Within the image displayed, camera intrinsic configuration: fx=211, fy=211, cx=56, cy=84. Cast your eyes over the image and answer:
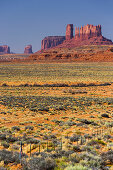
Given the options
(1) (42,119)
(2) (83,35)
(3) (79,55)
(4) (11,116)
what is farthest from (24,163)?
(2) (83,35)

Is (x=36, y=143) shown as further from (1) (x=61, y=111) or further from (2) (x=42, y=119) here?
(1) (x=61, y=111)

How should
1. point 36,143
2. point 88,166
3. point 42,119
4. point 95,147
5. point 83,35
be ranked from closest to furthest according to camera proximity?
point 88,166 < point 95,147 < point 36,143 < point 42,119 < point 83,35

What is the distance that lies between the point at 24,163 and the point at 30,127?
4984 millimetres

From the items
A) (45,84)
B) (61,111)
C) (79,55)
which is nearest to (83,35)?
(79,55)

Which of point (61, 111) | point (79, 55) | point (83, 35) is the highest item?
point (83, 35)

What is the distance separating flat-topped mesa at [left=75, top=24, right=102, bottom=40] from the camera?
189 m

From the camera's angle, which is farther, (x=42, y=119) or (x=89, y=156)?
(x=42, y=119)

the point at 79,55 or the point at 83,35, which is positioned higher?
the point at 83,35

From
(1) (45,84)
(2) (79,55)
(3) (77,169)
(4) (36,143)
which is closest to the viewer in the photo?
(3) (77,169)

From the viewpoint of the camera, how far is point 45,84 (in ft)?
117

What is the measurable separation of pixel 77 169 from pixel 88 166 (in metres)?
0.57

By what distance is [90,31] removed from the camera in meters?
191

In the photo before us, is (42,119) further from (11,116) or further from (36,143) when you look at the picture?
(36,143)

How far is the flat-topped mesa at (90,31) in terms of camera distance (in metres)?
189
